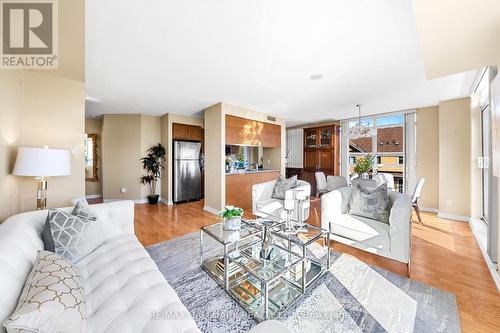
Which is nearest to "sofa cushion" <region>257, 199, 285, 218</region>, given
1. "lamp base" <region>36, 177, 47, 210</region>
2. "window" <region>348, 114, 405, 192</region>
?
"lamp base" <region>36, 177, 47, 210</region>

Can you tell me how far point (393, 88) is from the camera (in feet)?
11.3

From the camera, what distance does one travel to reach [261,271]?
1787 mm

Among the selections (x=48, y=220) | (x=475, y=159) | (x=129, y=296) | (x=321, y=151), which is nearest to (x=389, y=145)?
(x=321, y=151)

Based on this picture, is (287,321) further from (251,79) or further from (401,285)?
(251,79)

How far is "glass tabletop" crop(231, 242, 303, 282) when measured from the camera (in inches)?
70.6

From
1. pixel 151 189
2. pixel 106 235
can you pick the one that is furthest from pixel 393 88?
pixel 151 189

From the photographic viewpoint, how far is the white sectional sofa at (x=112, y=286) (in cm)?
97

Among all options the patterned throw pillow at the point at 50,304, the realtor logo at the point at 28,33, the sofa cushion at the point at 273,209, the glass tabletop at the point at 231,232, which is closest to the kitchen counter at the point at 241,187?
the sofa cushion at the point at 273,209

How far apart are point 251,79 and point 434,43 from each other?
6.80ft

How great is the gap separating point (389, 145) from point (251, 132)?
3.79 metres

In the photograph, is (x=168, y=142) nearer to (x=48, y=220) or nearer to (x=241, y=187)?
(x=241, y=187)

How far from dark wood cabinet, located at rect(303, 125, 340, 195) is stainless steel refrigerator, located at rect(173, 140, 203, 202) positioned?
11.8 feet

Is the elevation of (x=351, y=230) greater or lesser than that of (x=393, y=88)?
lesser

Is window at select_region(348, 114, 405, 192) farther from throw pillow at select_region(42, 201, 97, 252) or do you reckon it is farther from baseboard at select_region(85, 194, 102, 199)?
baseboard at select_region(85, 194, 102, 199)
